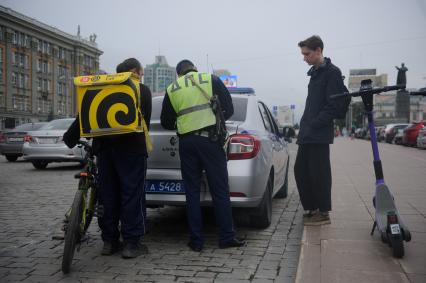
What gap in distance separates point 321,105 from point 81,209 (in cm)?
276

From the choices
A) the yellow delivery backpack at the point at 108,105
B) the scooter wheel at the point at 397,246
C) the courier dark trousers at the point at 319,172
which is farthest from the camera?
the courier dark trousers at the point at 319,172

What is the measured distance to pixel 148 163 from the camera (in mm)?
5016

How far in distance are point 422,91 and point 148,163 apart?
277 cm

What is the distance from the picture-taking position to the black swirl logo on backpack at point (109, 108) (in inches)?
160

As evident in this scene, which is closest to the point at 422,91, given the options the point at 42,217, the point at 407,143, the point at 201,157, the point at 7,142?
the point at 201,157

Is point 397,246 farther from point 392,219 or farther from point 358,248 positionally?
point 358,248

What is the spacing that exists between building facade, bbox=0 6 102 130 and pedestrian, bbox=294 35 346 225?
6854 centimetres

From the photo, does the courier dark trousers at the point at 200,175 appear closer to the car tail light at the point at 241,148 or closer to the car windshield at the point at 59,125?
the car tail light at the point at 241,148

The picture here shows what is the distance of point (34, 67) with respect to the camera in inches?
3406

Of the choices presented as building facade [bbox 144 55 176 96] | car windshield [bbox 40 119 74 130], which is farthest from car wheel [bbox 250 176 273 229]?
building facade [bbox 144 55 176 96]

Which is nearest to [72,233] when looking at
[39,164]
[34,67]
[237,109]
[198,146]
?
[198,146]

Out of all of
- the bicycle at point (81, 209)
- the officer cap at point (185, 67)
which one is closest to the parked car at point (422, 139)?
the officer cap at point (185, 67)

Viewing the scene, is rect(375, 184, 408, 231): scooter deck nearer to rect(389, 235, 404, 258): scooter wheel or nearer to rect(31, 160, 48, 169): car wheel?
rect(389, 235, 404, 258): scooter wheel

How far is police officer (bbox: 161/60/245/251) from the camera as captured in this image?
176 inches
